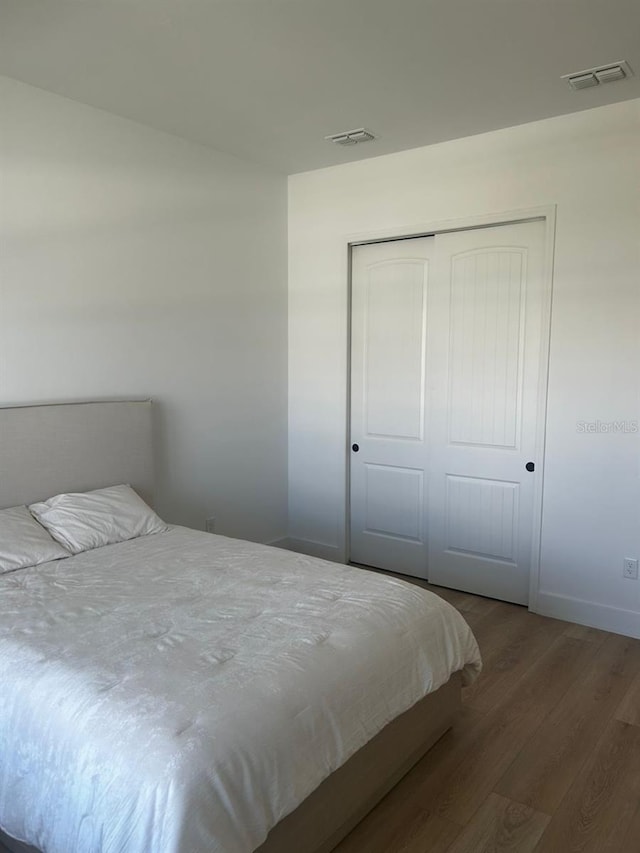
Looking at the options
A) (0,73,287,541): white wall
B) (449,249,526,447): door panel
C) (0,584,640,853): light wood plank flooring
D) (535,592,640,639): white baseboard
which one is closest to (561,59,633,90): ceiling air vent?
(449,249,526,447): door panel

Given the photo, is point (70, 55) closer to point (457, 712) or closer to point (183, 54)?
point (183, 54)

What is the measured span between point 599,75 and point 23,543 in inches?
128

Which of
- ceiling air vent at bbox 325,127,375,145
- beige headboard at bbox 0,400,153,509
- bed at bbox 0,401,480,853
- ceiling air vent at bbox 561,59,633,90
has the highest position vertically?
ceiling air vent at bbox 325,127,375,145

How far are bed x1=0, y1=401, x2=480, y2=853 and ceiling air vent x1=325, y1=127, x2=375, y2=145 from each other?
2.40 metres

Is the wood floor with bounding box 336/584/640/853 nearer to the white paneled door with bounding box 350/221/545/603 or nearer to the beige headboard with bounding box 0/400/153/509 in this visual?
the white paneled door with bounding box 350/221/545/603

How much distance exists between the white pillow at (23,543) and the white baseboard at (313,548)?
205 centimetres

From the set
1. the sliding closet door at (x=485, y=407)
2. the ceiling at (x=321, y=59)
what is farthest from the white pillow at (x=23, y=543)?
the sliding closet door at (x=485, y=407)

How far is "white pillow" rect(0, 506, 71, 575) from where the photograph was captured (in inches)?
100

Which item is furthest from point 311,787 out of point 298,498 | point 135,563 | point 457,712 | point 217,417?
point 298,498

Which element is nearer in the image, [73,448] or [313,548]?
Result: [73,448]

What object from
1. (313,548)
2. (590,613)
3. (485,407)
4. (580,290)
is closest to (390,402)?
(485,407)

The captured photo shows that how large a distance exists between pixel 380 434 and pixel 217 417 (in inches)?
43.2

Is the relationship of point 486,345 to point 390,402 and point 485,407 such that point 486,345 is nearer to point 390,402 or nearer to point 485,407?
point 485,407

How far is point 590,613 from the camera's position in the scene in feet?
11.2
